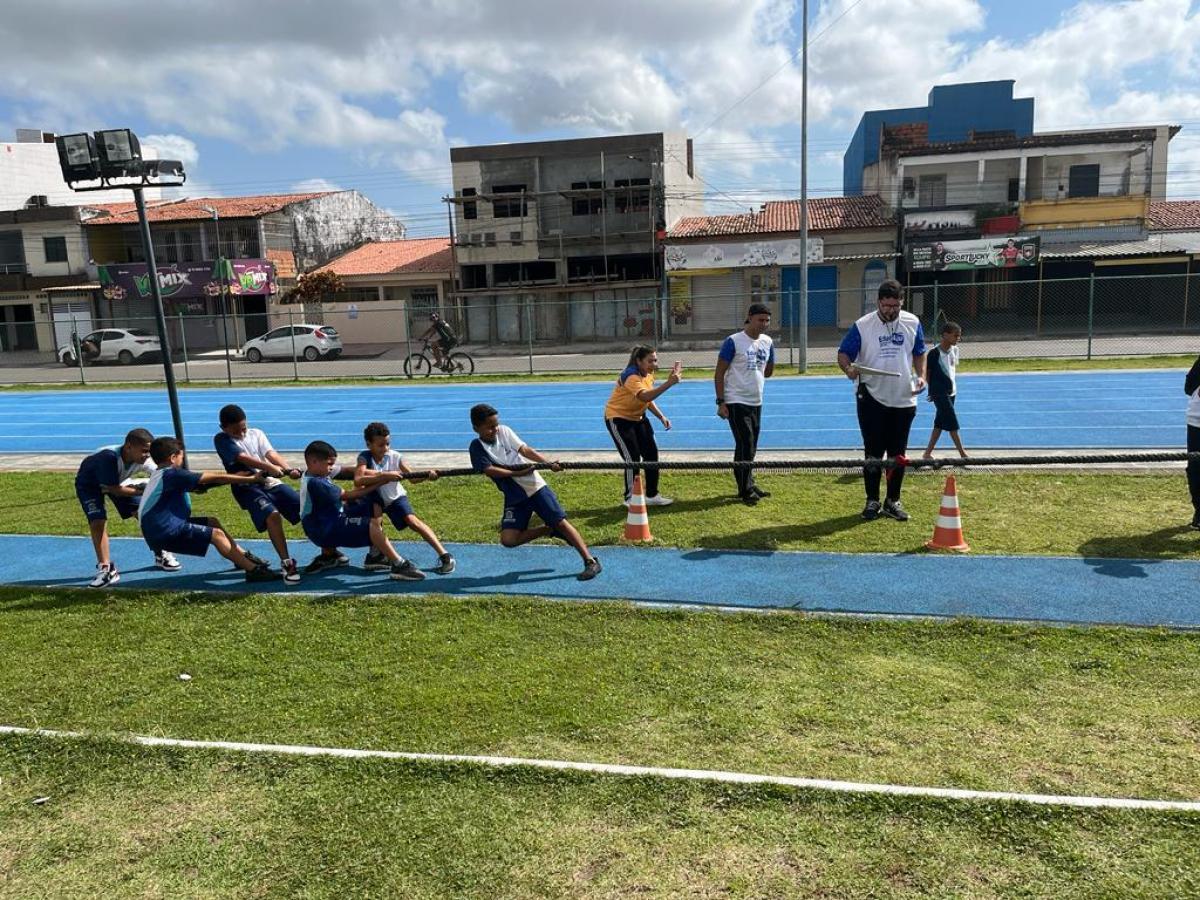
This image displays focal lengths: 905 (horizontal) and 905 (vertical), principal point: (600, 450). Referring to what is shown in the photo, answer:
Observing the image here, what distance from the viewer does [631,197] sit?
139ft

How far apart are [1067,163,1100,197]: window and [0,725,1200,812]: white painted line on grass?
41021 millimetres

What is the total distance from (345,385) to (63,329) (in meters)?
26.9

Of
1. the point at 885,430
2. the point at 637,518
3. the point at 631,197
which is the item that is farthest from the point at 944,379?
the point at 631,197

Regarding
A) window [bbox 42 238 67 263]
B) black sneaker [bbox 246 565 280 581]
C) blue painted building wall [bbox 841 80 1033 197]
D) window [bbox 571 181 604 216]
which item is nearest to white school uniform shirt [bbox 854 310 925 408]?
black sneaker [bbox 246 565 280 581]

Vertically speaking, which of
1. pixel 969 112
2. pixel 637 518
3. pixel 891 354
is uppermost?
pixel 969 112

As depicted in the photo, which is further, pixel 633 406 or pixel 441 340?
pixel 441 340

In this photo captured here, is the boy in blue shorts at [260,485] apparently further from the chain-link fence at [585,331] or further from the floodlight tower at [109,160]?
the chain-link fence at [585,331]

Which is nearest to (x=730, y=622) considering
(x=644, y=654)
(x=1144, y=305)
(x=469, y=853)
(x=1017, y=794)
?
(x=644, y=654)

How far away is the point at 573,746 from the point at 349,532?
3.52 metres

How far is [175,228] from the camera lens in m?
44.6

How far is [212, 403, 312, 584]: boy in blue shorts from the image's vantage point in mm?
7453

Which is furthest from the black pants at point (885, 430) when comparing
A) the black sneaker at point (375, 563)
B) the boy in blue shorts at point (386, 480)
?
the black sneaker at point (375, 563)

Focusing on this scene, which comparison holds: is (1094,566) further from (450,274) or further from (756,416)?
(450,274)

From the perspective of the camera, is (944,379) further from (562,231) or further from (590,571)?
(562,231)
